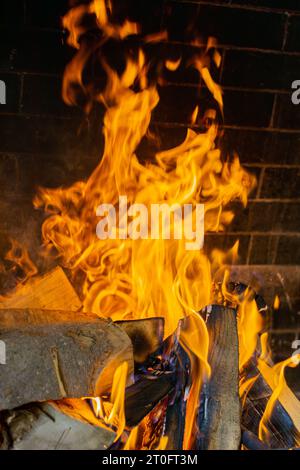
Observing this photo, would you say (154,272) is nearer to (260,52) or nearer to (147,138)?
(147,138)

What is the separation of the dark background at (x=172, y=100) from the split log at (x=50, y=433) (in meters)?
1.68

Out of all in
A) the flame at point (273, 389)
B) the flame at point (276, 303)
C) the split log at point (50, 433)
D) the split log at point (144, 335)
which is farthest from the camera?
the flame at point (276, 303)

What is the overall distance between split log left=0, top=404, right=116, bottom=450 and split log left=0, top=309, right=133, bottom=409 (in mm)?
91

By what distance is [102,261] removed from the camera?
3.91 metres

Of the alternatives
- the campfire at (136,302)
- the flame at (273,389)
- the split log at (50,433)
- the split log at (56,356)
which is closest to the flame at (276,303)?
the campfire at (136,302)

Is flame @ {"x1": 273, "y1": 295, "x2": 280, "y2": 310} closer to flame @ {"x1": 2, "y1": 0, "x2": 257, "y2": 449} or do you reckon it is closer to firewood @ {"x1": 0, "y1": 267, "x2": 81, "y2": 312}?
flame @ {"x1": 2, "y1": 0, "x2": 257, "y2": 449}

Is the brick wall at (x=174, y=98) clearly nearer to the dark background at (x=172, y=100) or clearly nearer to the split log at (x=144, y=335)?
the dark background at (x=172, y=100)

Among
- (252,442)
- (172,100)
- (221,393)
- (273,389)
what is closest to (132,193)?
(172,100)

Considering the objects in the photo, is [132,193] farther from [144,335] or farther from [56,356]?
[56,356]

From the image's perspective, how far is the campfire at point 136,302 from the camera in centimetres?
242

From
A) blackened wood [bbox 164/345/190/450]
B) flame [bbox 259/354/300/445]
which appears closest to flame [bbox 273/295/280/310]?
flame [bbox 259/354/300/445]

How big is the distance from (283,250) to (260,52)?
54.5 inches

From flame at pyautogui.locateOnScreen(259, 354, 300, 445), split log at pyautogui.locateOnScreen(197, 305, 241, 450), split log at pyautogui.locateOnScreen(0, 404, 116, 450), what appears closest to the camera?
split log at pyautogui.locateOnScreen(0, 404, 116, 450)

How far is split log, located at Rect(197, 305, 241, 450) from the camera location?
7.82 ft
